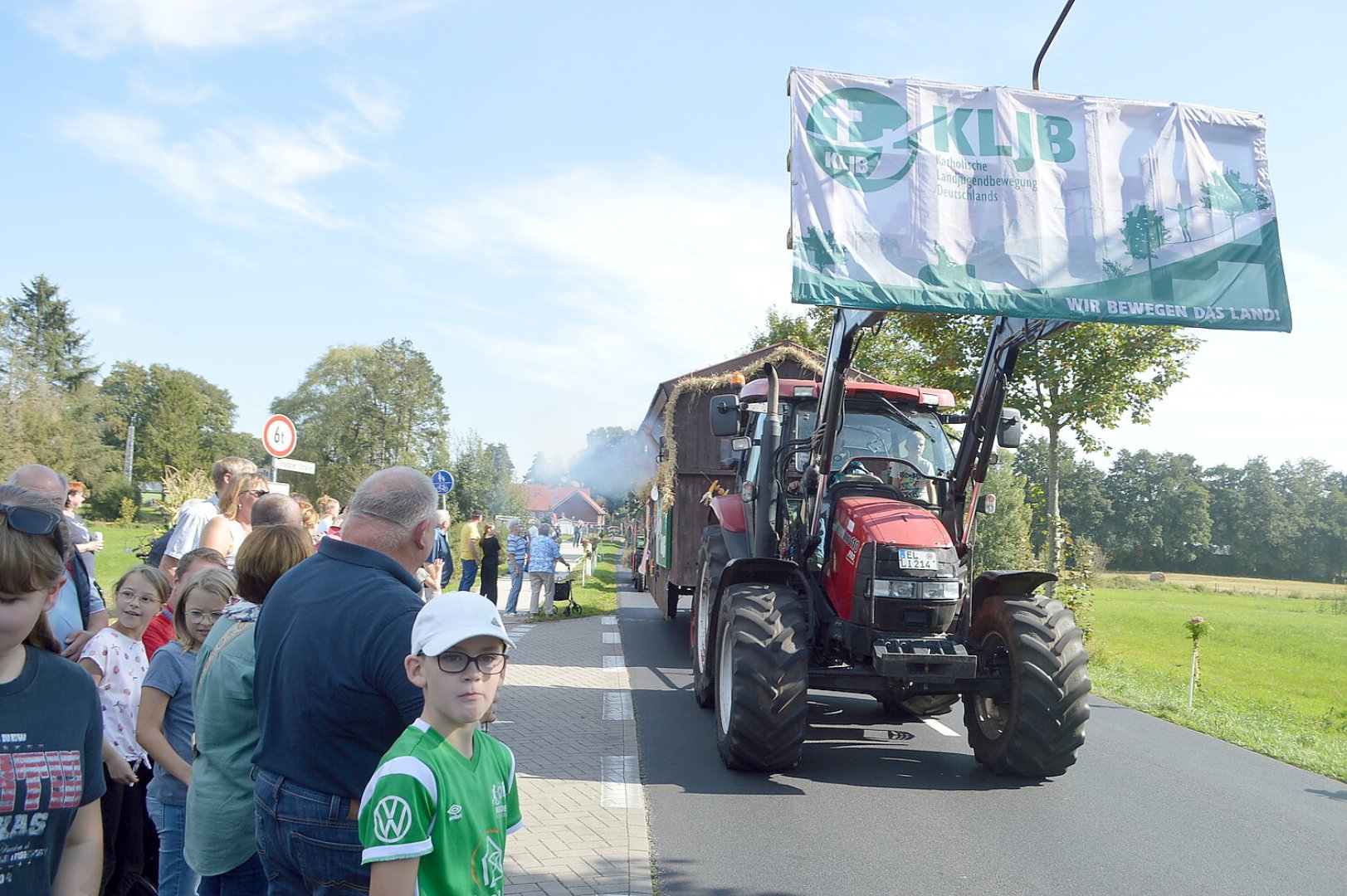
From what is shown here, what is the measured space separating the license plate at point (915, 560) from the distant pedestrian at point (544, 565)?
10444mm

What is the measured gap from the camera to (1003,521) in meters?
31.5

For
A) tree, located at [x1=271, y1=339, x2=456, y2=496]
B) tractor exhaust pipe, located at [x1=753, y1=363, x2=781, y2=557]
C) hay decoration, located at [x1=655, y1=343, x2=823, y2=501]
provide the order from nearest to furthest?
1. tractor exhaust pipe, located at [x1=753, y1=363, x2=781, y2=557]
2. hay decoration, located at [x1=655, y1=343, x2=823, y2=501]
3. tree, located at [x1=271, y1=339, x2=456, y2=496]

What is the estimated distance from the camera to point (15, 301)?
70.9 metres

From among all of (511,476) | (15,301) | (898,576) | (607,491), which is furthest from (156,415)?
(898,576)

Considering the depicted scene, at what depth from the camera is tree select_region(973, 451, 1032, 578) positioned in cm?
2992

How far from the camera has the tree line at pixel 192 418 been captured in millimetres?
39156

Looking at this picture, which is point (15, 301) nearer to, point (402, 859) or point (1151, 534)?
point (402, 859)

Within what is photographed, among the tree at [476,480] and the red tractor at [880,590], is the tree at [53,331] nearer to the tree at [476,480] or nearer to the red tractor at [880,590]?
the tree at [476,480]

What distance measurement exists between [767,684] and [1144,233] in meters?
4.28

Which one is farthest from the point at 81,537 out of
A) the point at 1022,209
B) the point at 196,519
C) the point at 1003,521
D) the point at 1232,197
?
the point at 1003,521

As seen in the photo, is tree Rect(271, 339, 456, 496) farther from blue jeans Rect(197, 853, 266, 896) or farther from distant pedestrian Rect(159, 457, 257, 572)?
blue jeans Rect(197, 853, 266, 896)

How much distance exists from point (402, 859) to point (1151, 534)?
103m

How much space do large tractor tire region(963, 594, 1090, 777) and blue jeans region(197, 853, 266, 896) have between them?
195 inches

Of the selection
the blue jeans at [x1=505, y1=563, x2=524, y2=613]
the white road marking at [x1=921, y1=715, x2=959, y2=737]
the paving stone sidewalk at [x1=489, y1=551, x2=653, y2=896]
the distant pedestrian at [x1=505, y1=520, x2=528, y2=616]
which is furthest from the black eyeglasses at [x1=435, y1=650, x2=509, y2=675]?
the blue jeans at [x1=505, y1=563, x2=524, y2=613]
